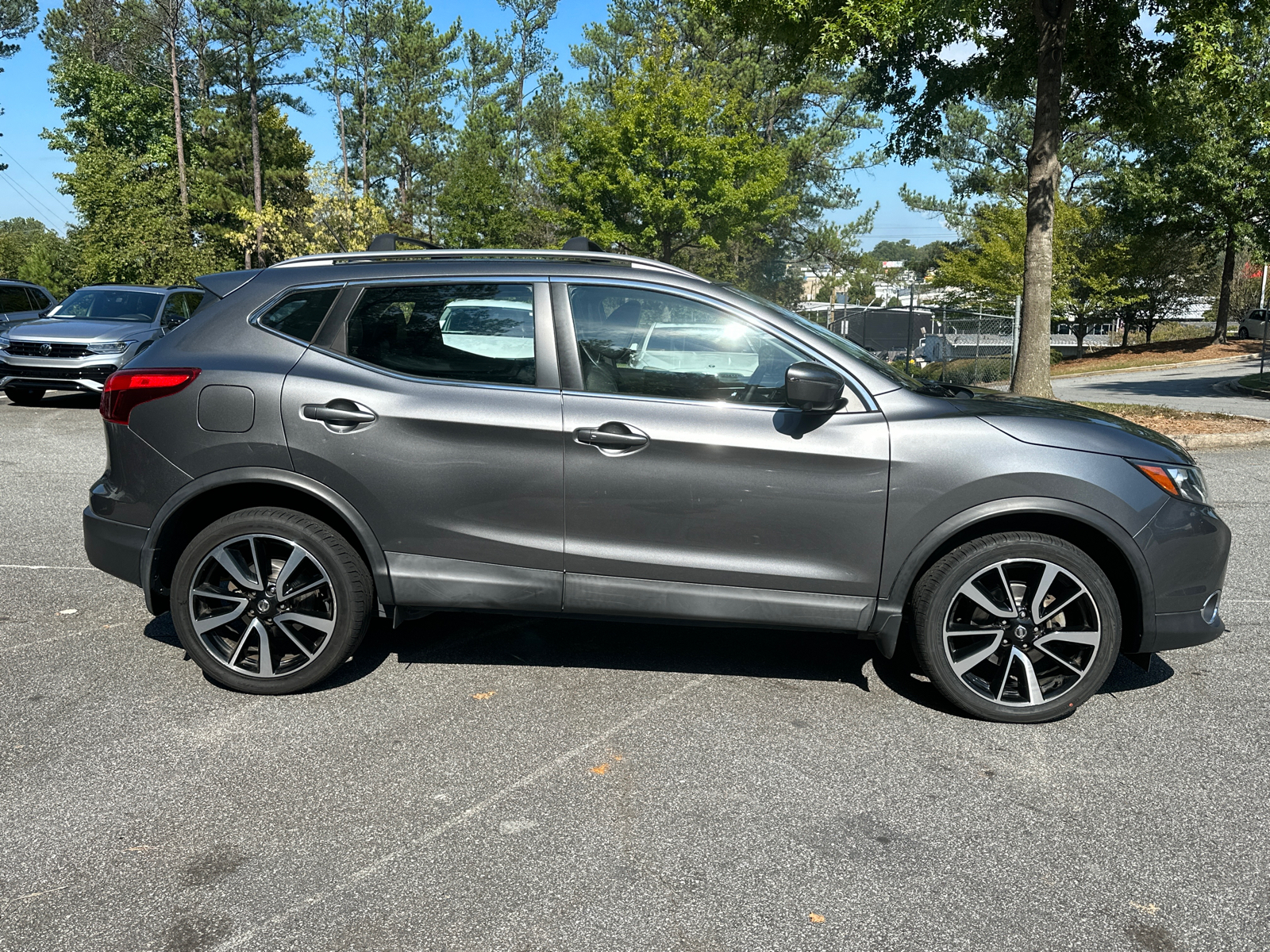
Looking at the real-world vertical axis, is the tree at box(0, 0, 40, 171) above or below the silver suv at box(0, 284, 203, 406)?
above

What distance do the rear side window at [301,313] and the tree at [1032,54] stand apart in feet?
32.0

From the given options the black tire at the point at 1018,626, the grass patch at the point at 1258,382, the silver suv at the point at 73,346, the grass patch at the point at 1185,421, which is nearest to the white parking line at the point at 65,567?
the black tire at the point at 1018,626

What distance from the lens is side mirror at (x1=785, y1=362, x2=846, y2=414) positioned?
3.74 meters

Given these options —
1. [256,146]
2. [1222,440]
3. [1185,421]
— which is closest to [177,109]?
[256,146]

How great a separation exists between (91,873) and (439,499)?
1718 millimetres

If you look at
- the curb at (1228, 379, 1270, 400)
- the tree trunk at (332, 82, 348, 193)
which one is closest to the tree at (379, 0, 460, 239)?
the tree trunk at (332, 82, 348, 193)

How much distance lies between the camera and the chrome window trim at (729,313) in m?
3.95

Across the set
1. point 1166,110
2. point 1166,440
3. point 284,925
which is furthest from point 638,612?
point 1166,110

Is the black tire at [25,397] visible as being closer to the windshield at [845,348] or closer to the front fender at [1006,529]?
the windshield at [845,348]

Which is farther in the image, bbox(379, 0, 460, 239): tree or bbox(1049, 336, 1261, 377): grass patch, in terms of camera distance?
bbox(379, 0, 460, 239): tree

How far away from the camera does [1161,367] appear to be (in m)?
33.7

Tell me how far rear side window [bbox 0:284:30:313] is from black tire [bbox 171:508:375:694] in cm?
1653

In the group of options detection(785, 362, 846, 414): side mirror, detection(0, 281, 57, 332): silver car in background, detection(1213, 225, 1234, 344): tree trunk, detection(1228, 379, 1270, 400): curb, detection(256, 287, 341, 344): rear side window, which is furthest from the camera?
detection(1213, 225, 1234, 344): tree trunk

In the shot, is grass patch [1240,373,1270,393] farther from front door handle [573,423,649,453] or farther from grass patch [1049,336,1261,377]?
front door handle [573,423,649,453]
